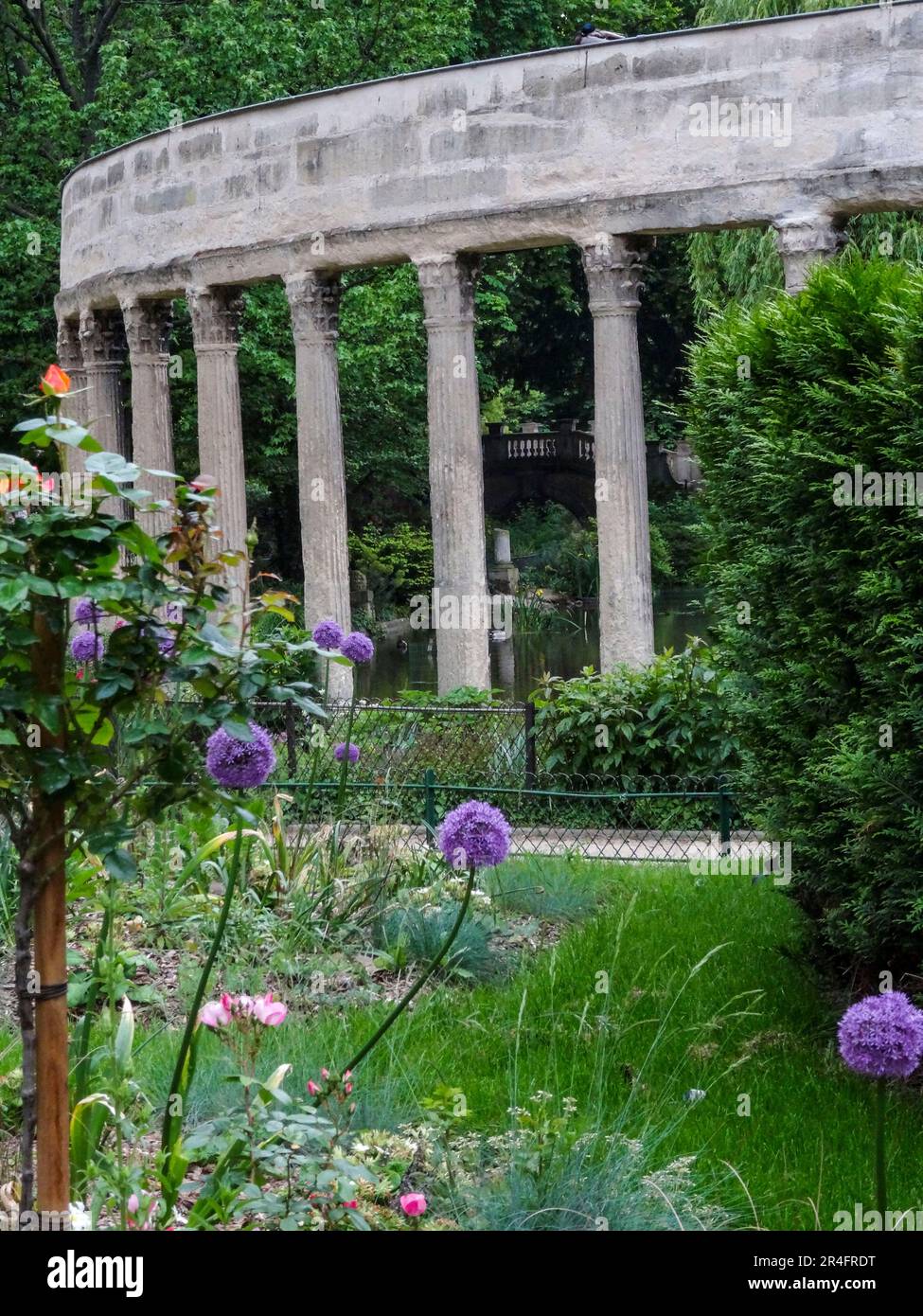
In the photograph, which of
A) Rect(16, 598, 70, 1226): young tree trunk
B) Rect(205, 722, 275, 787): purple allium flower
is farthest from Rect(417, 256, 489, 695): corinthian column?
Rect(16, 598, 70, 1226): young tree trunk

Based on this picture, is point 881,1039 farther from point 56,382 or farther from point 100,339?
point 100,339

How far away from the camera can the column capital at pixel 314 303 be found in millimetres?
20391

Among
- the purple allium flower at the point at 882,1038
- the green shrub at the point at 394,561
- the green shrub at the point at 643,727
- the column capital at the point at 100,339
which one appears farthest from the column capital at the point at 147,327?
the purple allium flower at the point at 882,1038

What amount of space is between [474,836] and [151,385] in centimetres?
1989

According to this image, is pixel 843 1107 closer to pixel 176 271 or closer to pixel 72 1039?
pixel 72 1039

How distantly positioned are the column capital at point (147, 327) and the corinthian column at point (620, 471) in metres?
7.41

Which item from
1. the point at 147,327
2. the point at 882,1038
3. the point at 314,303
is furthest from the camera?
the point at 147,327

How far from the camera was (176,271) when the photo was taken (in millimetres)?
22047

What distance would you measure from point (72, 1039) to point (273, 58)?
88.2 ft

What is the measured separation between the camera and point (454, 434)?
19.5 m

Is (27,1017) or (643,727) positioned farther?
(643,727)

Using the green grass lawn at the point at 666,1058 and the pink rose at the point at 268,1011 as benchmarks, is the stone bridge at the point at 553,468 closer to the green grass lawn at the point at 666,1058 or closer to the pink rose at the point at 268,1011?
the green grass lawn at the point at 666,1058

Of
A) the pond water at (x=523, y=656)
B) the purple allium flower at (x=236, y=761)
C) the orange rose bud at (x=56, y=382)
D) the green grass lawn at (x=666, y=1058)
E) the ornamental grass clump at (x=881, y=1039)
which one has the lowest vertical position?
the green grass lawn at (x=666, y=1058)

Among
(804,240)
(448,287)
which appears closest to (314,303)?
(448,287)
